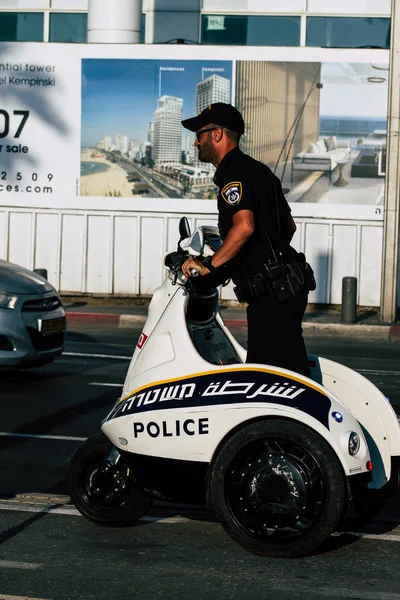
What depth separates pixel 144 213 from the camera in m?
18.6

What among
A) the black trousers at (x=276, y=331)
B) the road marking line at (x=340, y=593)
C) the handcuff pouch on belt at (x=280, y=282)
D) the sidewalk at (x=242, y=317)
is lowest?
the road marking line at (x=340, y=593)

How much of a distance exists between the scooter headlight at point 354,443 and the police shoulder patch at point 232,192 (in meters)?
1.20

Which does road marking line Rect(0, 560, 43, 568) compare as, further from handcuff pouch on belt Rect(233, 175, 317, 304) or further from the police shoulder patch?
the police shoulder patch

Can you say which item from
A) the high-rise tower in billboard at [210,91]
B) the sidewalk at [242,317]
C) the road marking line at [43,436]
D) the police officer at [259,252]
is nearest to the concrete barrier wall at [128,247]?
the sidewalk at [242,317]

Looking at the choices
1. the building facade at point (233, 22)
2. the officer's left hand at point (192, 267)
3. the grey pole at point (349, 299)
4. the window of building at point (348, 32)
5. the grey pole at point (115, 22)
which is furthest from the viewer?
the building facade at point (233, 22)

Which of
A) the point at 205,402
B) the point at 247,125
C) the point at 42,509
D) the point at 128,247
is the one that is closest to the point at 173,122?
the point at 247,125

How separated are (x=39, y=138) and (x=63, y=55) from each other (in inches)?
52.9

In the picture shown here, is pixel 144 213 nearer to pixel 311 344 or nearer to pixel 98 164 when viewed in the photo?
pixel 98 164

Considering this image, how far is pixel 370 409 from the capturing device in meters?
5.70

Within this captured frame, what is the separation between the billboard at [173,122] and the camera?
1800 cm

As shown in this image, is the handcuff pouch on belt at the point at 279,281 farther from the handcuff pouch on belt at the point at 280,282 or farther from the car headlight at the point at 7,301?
the car headlight at the point at 7,301

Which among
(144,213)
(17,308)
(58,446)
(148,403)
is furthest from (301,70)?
(148,403)

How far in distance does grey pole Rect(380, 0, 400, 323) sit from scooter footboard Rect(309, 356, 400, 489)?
1139 centimetres

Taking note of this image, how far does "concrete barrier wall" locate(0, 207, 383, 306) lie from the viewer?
59.7ft
